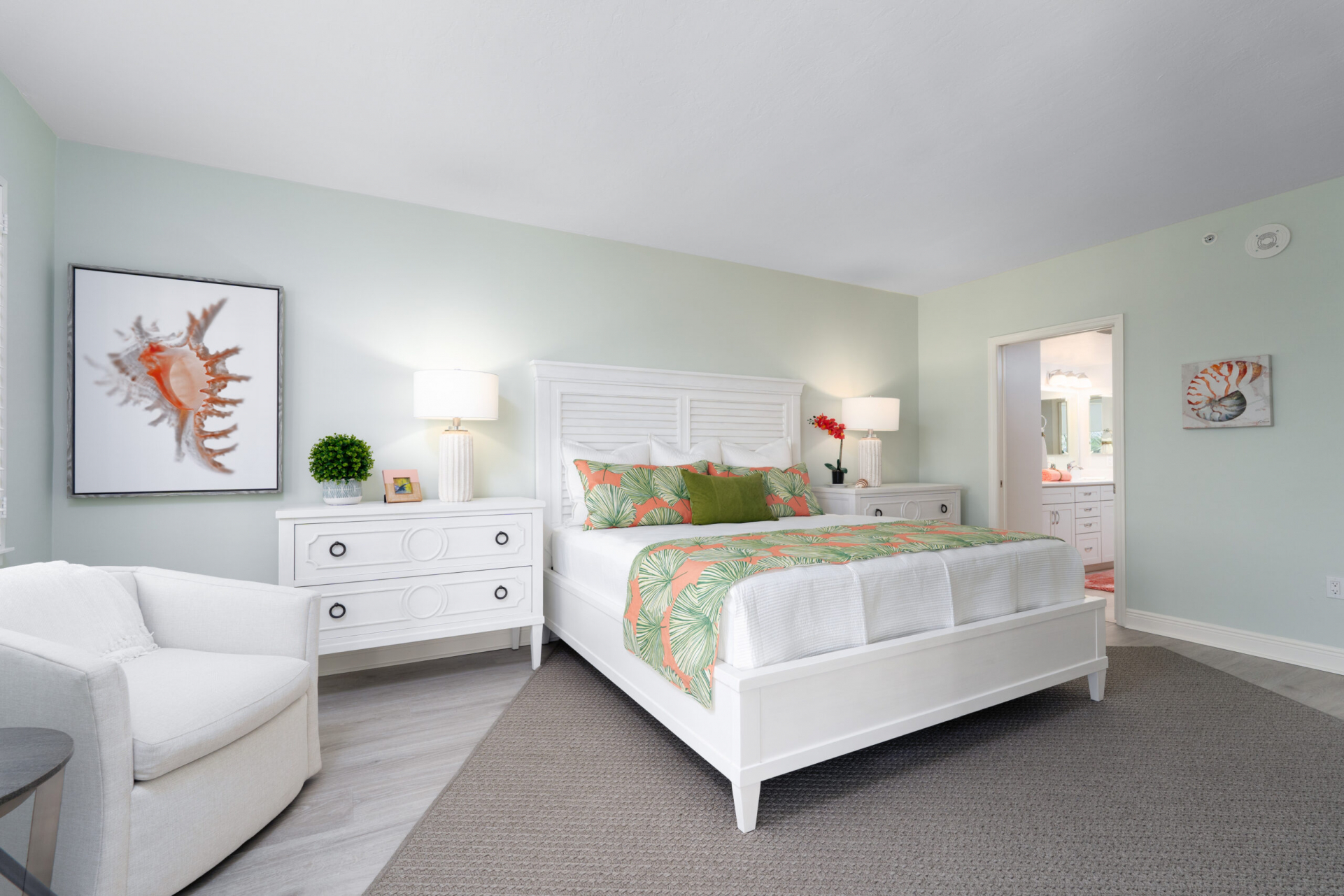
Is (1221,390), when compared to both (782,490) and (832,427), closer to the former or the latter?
(832,427)

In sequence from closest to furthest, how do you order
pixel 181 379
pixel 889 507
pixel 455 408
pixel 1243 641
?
pixel 181 379
pixel 455 408
pixel 1243 641
pixel 889 507

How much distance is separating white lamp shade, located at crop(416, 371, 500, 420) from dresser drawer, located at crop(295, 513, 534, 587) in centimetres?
54

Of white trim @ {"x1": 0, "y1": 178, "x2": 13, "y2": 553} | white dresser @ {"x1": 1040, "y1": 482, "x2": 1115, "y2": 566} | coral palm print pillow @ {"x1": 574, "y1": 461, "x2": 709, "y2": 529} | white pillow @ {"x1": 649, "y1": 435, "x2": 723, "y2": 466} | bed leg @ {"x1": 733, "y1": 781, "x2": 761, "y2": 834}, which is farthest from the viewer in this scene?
white dresser @ {"x1": 1040, "y1": 482, "x2": 1115, "y2": 566}

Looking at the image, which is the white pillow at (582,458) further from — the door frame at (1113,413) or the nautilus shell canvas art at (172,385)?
the door frame at (1113,413)

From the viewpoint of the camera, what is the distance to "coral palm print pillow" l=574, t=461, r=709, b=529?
124 inches

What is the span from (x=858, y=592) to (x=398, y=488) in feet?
7.37

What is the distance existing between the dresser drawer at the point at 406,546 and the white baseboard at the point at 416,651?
1.45 feet

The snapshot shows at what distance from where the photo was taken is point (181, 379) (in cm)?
275

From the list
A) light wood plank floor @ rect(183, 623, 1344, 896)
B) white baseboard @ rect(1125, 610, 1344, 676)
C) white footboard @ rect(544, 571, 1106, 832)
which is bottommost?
light wood plank floor @ rect(183, 623, 1344, 896)

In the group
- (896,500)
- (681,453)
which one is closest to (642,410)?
(681,453)

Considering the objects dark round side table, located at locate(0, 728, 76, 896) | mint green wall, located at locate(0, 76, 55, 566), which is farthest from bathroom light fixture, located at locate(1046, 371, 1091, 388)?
mint green wall, located at locate(0, 76, 55, 566)

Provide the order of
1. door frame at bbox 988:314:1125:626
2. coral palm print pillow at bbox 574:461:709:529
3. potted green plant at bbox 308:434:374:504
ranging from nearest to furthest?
1. potted green plant at bbox 308:434:374:504
2. coral palm print pillow at bbox 574:461:709:529
3. door frame at bbox 988:314:1125:626

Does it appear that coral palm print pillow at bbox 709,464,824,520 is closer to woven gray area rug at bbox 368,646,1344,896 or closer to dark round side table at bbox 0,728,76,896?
woven gray area rug at bbox 368,646,1344,896

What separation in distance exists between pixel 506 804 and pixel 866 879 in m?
1.05
